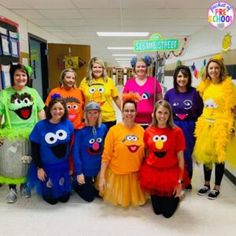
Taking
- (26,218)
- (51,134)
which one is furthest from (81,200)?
(51,134)

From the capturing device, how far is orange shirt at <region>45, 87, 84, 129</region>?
111 inches

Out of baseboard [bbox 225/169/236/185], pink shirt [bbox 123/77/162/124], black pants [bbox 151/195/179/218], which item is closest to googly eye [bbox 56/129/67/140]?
pink shirt [bbox 123/77/162/124]

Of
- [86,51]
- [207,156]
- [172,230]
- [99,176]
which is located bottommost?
[172,230]

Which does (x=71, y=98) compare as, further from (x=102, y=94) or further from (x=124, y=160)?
(x=124, y=160)

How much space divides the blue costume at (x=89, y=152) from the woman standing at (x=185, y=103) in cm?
75

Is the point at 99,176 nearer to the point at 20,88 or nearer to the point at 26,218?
the point at 26,218

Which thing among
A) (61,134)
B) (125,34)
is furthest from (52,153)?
(125,34)

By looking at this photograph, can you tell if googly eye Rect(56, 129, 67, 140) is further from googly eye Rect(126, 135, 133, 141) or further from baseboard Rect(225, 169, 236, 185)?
baseboard Rect(225, 169, 236, 185)

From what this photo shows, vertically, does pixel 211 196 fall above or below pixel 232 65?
below

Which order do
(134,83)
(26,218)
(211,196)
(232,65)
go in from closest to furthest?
(26,218), (211,196), (134,83), (232,65)

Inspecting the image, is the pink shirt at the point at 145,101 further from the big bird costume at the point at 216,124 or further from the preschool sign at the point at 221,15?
the preschool sign at the point at 221,15

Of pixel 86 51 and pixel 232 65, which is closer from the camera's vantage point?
pixel 232 65

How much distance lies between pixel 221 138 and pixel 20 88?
191 centimetres

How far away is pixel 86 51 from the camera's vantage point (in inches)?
→ 254
